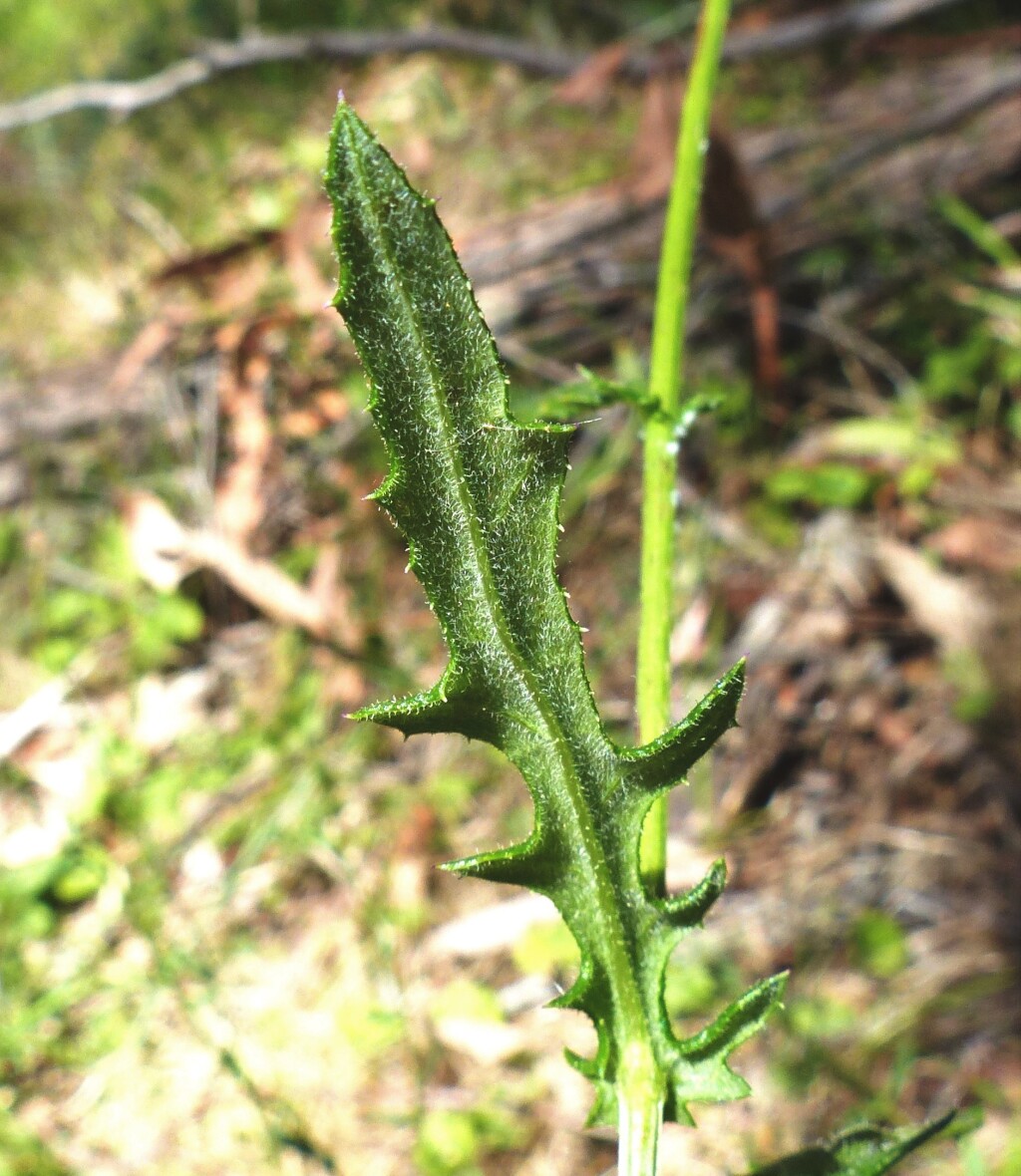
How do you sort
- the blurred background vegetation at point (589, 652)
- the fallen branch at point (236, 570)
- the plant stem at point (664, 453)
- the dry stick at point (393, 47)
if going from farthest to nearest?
the dry stick at point (393, 47)
the fallen branch at point (236, 570)
the blurred background vegetation at point (589, 652)
the plant stem at point (664, 453)

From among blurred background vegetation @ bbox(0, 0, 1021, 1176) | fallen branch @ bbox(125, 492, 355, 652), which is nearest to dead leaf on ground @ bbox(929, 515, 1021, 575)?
blurred background vegetation @ bbox(0, 0, 1021, 1176)

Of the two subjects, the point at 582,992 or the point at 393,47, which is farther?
the point at 393,47

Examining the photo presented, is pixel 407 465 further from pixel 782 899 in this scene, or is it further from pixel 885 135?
pixel 885 135


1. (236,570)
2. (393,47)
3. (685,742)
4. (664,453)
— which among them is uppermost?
(393,47)

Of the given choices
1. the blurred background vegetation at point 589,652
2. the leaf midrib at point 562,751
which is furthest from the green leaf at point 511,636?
the blurred background vegetation at point 589,652

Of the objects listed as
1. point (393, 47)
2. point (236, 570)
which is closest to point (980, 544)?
point (236, 570)

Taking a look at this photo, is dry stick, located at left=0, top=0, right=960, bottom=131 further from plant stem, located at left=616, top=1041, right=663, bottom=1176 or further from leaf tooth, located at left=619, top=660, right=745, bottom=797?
plant stem, located at left=616, top=1041, right=663, bottom=1176

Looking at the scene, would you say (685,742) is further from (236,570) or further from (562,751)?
(236,570)

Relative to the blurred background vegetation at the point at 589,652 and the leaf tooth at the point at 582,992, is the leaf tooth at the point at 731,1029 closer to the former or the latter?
the leaf tooth at the point at 582,992
